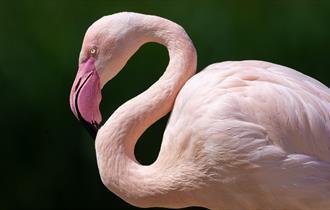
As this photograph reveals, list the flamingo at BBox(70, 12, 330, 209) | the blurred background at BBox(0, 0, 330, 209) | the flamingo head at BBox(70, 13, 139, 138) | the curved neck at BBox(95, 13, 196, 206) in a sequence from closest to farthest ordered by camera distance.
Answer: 1. the flamingo at BBox(70, 12, 330, 209)
2. the curved neck at BBox(95, 13, 196, 206)
3. the flamingo head at BBox(70, 13, 139, 138)
4. the blurred background at BBox(0, 0, 330, 209)

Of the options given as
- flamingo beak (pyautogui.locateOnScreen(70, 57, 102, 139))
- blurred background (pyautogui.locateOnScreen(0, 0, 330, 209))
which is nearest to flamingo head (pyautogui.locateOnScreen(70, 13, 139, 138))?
flamingo beak (pyautogui.locateOnScreen(70, 57, 102, 139))

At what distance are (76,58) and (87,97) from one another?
1.84 m

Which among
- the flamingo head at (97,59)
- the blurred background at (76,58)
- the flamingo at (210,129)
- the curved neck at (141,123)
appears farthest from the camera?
the blurred background at (76,58)

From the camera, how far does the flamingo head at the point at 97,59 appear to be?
9.23 ft

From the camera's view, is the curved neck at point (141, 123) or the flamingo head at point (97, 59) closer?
the curved neck at point (141, 123)

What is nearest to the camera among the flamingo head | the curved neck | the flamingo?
the flamingo

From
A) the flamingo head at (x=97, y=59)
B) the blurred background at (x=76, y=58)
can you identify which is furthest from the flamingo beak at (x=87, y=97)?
the blurred background at (x=76, y=58)

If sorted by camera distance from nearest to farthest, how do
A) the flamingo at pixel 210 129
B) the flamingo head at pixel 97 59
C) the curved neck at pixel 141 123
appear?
1. the flamingo at pixel 210 129
2. the curved neck at pixel 141 123
3. the flamingo head at pixel 97 59

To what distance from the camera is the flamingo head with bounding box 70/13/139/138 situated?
2.81m

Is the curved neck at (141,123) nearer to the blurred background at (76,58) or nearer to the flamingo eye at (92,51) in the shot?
the flamingo eye at (92,51)

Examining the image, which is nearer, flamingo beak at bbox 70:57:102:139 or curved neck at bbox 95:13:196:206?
curved neck at bbox 95:13:196:206

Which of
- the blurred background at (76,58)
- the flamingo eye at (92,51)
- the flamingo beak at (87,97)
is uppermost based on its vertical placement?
the flamingo eye at (92,51)

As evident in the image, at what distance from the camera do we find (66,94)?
4.67 m

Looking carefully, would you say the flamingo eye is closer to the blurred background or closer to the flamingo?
the flamingo
